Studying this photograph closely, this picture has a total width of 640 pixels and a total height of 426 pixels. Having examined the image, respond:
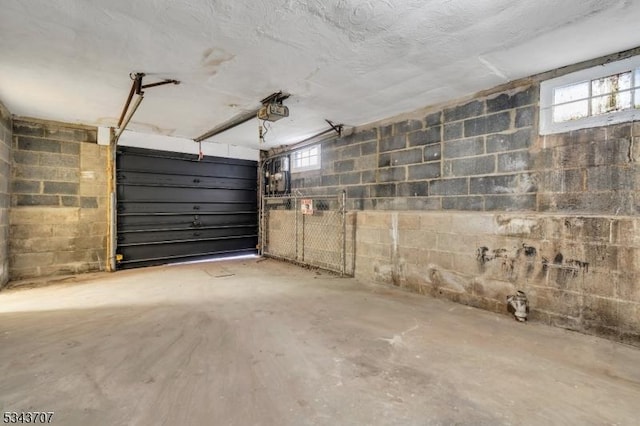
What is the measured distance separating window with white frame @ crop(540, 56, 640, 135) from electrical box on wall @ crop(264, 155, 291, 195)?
4.64m

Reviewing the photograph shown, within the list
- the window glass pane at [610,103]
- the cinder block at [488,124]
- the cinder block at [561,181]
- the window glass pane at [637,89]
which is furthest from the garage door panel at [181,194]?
the window glass pane at [637,89]

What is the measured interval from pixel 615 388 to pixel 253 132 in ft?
18.0

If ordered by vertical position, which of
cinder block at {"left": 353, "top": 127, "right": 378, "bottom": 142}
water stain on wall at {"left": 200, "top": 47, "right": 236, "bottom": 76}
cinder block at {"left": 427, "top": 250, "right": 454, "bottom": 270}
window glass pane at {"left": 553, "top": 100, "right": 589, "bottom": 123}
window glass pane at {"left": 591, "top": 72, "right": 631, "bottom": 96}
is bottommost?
cinder block at {"left": 427, "top": 250, "right": 454, "bottom": 270}

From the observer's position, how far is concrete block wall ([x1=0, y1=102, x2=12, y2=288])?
4.07 metres

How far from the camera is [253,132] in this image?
5.54 m

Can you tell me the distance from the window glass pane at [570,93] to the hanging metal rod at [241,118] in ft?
9.41

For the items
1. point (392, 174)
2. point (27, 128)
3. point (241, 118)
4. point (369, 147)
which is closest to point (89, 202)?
point (27, 128)

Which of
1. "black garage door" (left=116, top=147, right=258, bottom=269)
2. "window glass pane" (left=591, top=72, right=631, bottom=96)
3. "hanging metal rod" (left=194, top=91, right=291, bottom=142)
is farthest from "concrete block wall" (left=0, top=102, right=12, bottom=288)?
"window glass pane" (left=591, top=72, right=631, bottom=96)

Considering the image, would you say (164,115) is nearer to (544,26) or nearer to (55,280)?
(55,280)

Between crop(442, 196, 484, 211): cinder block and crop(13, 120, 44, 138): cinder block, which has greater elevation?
crop(13, 120, 44, 138): cinder block

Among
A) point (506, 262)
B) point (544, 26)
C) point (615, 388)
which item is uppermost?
point (544, 26)

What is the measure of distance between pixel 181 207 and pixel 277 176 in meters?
2.11

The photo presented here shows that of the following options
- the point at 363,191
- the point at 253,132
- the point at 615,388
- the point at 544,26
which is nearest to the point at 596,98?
the point at 544,26

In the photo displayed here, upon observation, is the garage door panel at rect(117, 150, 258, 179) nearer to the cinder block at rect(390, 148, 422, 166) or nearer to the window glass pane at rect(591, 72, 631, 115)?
the cinder block at rect(390, 148, 422, 166)
